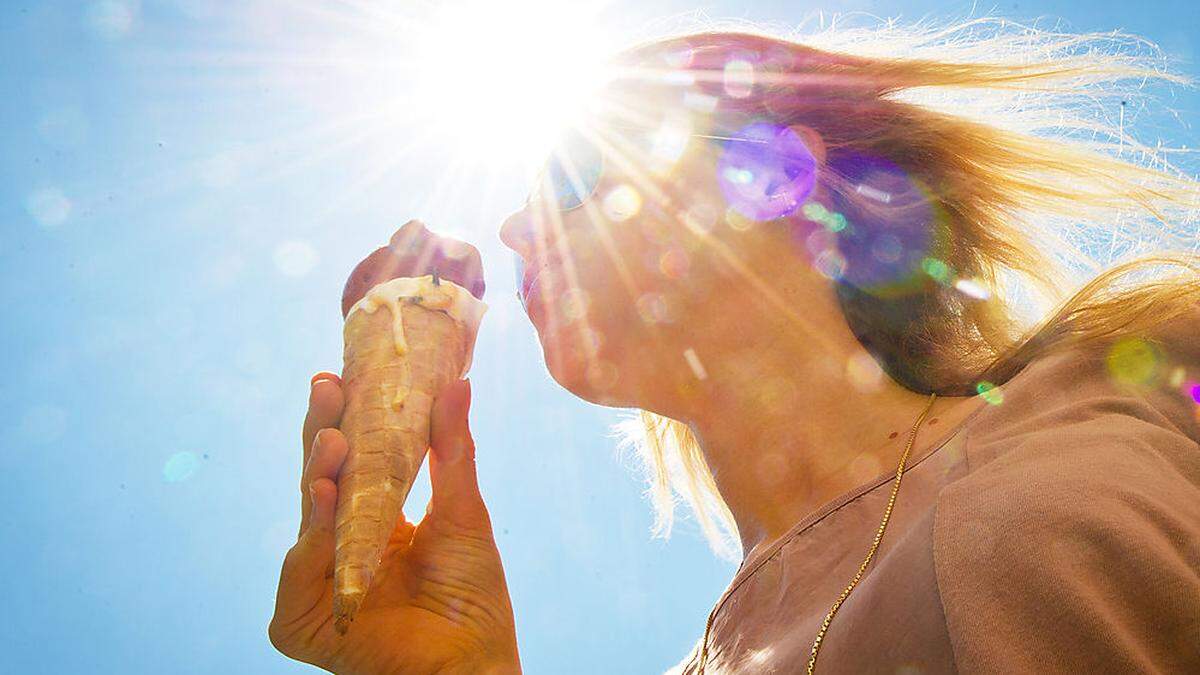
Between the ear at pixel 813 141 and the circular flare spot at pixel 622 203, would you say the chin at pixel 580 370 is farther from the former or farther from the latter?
the ear at pixel 813 141

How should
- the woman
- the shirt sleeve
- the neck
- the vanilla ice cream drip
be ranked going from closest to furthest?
the shirt sleeve < the woman < the neck < the vanilla ice cream drip

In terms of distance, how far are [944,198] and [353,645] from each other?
2.20m

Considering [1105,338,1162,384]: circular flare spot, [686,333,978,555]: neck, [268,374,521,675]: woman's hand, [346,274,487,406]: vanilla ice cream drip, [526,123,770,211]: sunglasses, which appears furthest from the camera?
[526,123,770,211]: sunglasses

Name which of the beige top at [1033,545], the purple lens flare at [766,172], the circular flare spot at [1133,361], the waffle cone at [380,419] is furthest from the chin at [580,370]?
the circular flare spot at [1133,361]

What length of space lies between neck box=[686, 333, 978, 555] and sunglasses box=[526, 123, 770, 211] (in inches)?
28.2

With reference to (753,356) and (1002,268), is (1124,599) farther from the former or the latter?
(1002,268)

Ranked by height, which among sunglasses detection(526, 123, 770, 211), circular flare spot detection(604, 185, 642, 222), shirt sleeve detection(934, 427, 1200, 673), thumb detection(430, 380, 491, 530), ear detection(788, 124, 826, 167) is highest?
sunglasses detection(526, 123, 770, 211)

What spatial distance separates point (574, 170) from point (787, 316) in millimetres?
882

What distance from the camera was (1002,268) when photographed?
255 centimetres

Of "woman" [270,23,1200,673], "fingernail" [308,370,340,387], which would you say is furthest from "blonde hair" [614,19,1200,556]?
"fingernail" [308,370,340,387]

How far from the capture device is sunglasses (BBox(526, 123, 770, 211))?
268 centimetres

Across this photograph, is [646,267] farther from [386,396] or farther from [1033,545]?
[1033,545]

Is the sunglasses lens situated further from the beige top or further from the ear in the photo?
the beige top

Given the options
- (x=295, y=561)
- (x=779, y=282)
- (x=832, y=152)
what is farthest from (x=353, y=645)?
(x=832, y=152)
